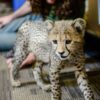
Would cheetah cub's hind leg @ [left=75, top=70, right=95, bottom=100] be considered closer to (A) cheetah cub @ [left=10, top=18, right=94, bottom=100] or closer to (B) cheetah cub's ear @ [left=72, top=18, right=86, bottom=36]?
(A) cheetah cub @ [left=10, top=18, right=94, bottom=100]

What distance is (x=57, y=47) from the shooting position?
110 centimetres

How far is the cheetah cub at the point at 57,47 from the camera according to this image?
3.59ft

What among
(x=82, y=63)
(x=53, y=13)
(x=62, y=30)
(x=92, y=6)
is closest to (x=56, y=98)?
(x=82, y=63)

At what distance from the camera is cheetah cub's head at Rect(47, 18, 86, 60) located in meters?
1.08

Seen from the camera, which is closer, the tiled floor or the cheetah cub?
the cheetah cub

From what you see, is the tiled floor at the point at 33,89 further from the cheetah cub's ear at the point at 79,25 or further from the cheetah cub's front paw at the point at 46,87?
the cheetah cub's ear at the point at 79,25

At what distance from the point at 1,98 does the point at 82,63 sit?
43cm

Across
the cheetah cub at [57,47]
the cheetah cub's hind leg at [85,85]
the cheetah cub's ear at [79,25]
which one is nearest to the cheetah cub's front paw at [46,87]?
the cheetah cub at [57,47]

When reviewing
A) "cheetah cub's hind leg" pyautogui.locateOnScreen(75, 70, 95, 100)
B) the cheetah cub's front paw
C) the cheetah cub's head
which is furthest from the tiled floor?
the cheetah cub's head

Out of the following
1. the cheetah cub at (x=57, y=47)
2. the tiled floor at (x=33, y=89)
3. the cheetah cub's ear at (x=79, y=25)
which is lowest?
the tiled floor at (x=33, y=89)

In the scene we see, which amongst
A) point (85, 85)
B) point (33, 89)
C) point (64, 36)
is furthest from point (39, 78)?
point (64, 36)

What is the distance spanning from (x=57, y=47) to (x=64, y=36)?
0.05 meters

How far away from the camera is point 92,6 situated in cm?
209

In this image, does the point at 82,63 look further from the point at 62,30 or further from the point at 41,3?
the point at 41,3
